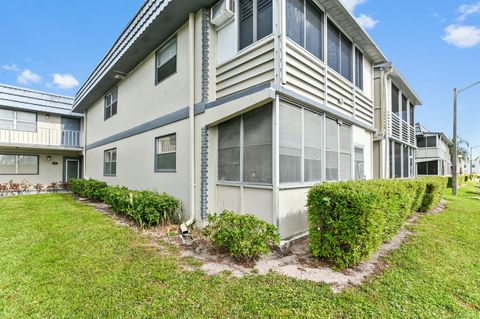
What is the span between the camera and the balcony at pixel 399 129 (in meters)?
10.9

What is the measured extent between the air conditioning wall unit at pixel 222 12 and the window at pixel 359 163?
19.9ft

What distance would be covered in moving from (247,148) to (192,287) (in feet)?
10.3

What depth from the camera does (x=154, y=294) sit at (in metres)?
3.23

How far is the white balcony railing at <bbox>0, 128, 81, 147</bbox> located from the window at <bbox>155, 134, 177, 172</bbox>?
1238 centimetres

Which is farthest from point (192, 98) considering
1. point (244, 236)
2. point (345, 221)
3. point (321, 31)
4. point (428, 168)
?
point (428, 168)

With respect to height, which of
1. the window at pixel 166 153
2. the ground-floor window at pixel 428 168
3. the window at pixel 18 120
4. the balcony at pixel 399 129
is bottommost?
the ground-floor window at pixel 428 168

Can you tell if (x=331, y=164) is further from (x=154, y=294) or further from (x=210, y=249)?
(x=154, y=294)

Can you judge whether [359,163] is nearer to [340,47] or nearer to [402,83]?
[340,47]

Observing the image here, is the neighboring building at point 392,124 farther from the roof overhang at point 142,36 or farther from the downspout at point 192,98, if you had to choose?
the roof overhang at point 142,36

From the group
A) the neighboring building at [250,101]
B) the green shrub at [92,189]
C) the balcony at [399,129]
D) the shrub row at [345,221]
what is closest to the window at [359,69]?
the neighboring building at [250,101]

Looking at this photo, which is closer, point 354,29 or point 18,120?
point 354,29

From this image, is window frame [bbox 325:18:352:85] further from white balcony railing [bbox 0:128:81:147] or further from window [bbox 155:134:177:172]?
white balcony railing [bbox 0:128:81:147]

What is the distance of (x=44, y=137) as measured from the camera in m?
16.3

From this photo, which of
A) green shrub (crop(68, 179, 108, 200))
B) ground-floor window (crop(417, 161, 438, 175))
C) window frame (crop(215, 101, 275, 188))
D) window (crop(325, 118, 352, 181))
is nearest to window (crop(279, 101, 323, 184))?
window frame (crop(215, 101, 275, 188))
